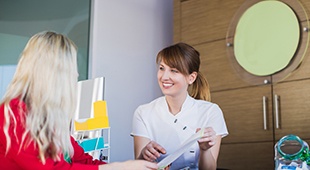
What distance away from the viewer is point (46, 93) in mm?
1210

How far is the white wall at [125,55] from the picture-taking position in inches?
125

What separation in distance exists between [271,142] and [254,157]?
0.15 m

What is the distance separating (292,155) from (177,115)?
0.60m

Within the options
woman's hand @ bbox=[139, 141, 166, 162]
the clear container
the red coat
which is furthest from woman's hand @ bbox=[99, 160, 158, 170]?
the clear container

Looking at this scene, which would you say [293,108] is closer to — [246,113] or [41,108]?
[246,113]

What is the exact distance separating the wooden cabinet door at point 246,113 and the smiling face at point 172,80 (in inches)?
34.2

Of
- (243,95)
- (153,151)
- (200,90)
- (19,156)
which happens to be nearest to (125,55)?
(243,95)

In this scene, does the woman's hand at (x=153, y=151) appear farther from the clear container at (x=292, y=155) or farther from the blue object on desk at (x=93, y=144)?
the blue object on desk at (x=93, y=144)

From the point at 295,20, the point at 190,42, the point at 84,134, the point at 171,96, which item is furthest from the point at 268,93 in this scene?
the point at 84,134

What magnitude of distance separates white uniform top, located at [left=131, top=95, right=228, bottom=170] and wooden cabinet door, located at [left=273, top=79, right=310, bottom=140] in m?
0.77

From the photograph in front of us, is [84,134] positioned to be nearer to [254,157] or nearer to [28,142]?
[254,157]

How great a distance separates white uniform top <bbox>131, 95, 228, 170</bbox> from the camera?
1975mm

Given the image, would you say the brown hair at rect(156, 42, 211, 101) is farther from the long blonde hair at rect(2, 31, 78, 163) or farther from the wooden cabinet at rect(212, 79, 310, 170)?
the wooden cabinet at rect(212, 79, 310, 170)

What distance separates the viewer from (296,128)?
2.63 meters
